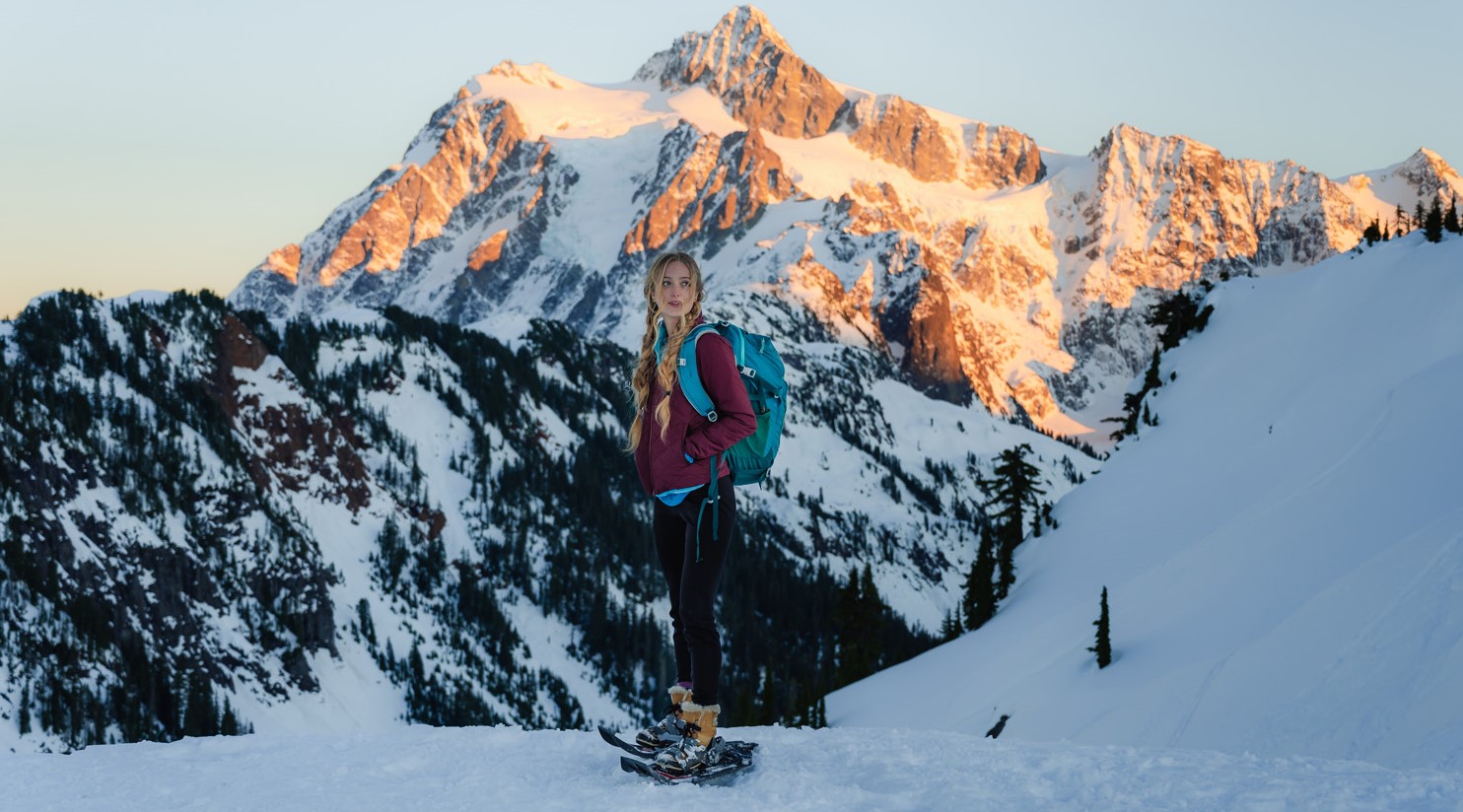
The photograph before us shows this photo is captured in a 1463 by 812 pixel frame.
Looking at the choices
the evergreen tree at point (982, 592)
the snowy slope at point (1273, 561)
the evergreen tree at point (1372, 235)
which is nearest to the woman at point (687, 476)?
the snowy slope at point (1273, 561)

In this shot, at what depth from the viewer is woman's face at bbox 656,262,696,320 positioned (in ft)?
34.2

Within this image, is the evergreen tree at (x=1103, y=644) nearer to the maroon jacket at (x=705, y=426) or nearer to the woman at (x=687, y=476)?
the woman at (x=687, y=476)

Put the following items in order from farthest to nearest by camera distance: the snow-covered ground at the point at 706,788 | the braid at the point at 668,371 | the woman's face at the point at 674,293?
the woman's face at the point at 674,293 < the braid at the point at 668,371 < the snow-covered ground at the point at 706,788

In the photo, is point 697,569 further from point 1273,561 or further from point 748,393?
point 1273,561

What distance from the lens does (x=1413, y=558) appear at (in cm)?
2242

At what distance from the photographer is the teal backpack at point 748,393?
10070 millimetres

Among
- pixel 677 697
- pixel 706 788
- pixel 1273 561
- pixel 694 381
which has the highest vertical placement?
pixel 694 381

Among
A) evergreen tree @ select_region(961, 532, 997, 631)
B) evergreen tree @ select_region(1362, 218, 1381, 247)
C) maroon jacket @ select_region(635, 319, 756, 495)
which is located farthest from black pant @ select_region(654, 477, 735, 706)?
evergreen tree @ select_region(1362, 218, 1381, 247)

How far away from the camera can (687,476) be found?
10.1m

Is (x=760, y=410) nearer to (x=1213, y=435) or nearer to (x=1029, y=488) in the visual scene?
(x=1213, y=435)

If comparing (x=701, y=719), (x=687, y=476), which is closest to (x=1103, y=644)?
(x=701, y=719)

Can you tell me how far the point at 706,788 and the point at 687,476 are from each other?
273cm

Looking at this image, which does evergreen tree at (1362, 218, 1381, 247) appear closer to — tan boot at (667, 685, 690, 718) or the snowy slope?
the snowy slope

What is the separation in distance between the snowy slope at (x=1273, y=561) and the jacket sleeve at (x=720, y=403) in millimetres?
11087
